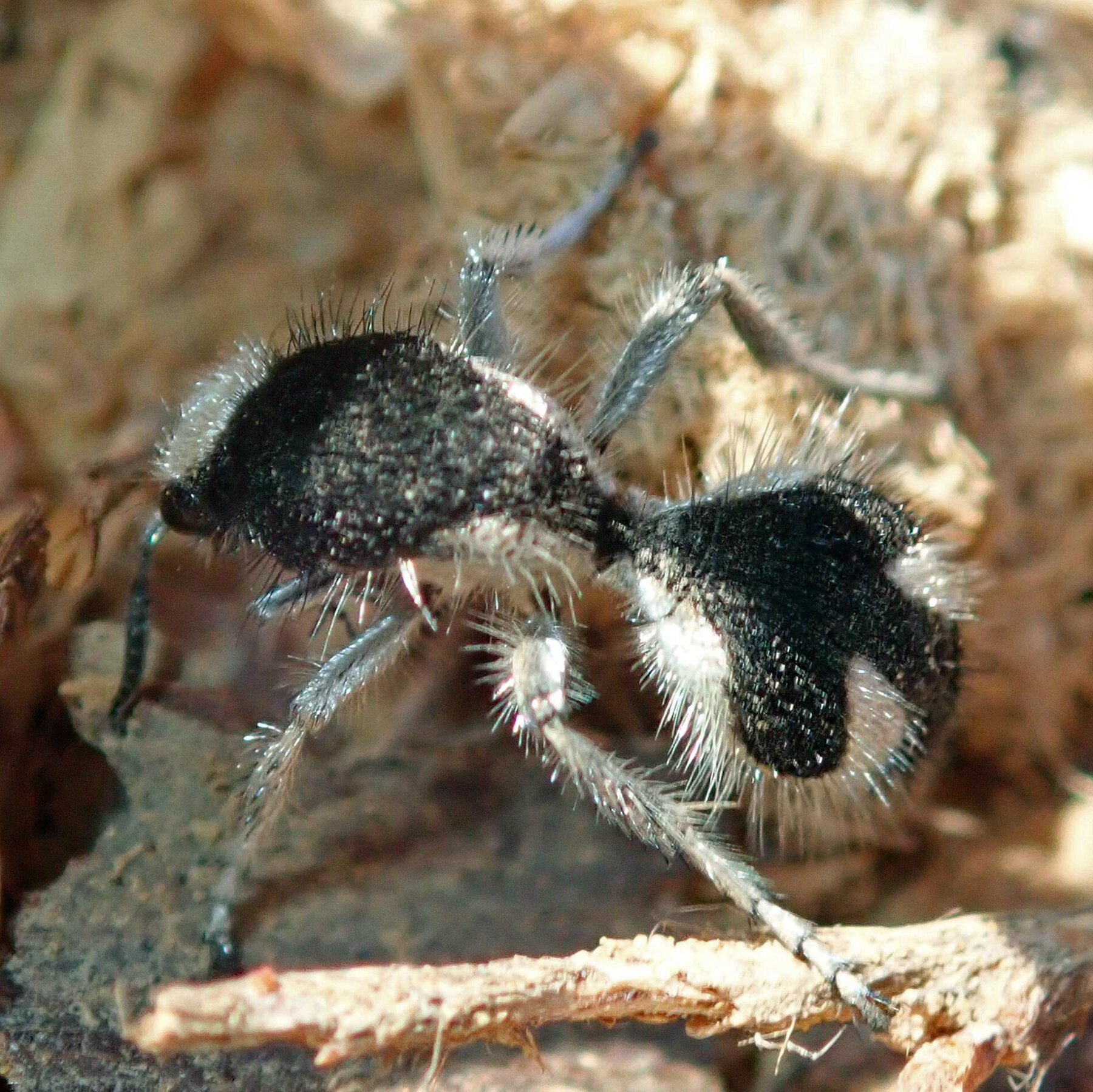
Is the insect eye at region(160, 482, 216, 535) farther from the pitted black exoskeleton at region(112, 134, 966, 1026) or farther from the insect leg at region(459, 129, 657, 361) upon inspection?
the insect leg at region(459, 129, 657, 361)

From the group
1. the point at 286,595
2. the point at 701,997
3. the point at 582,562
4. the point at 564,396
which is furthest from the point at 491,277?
the point at 701,997

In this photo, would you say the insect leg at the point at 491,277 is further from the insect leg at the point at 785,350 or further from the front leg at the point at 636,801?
the front leg at the point at 636,801

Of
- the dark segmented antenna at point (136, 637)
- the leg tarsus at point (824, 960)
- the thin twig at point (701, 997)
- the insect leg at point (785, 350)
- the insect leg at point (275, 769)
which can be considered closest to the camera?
the thin twig at point (701, 997)

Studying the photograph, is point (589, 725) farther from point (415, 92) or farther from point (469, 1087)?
point (415, 92)

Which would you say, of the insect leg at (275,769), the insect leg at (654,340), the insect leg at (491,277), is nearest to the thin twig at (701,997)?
the insect leg at (275,769)

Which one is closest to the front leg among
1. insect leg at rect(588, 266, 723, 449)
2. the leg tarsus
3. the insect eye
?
the leg tarsus

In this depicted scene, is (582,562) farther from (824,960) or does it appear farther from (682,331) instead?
(824,960)

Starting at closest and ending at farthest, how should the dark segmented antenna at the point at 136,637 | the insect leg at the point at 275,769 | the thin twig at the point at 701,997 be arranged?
1. the thin twig at the point at 701,997
2. the insect leg at the point at 275,769
3. the dark segmented antenna at the point at 136,637
